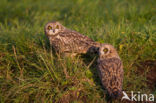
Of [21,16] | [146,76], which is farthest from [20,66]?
[21,16]

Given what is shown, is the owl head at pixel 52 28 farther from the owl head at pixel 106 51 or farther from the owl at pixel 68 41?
the owl head at pixel 106 51

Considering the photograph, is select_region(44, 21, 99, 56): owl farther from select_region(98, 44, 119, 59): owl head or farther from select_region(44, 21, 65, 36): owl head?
select_region(98, 44, 119, 59): owl head

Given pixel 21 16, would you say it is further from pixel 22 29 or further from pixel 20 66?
pixel 20 66

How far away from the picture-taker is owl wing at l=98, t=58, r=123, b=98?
455cm

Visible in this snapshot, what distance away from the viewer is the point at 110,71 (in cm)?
483

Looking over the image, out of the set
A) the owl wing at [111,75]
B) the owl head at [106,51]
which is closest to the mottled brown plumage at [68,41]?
the owl head at [106,51]

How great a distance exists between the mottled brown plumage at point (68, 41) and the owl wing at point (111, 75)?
67cm

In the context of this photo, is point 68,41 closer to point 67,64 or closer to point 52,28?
point 52,28

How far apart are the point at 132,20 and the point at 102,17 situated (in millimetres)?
1012

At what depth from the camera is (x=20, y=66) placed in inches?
224

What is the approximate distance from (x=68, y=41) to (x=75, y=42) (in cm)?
16

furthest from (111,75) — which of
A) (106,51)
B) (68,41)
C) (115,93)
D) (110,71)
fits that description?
(68,41)

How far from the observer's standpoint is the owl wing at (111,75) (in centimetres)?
455

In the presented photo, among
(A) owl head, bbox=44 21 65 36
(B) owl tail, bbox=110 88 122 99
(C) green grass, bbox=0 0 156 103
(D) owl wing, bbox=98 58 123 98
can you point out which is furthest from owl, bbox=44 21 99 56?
(B) owl tail, bbox=110 88 122 99
